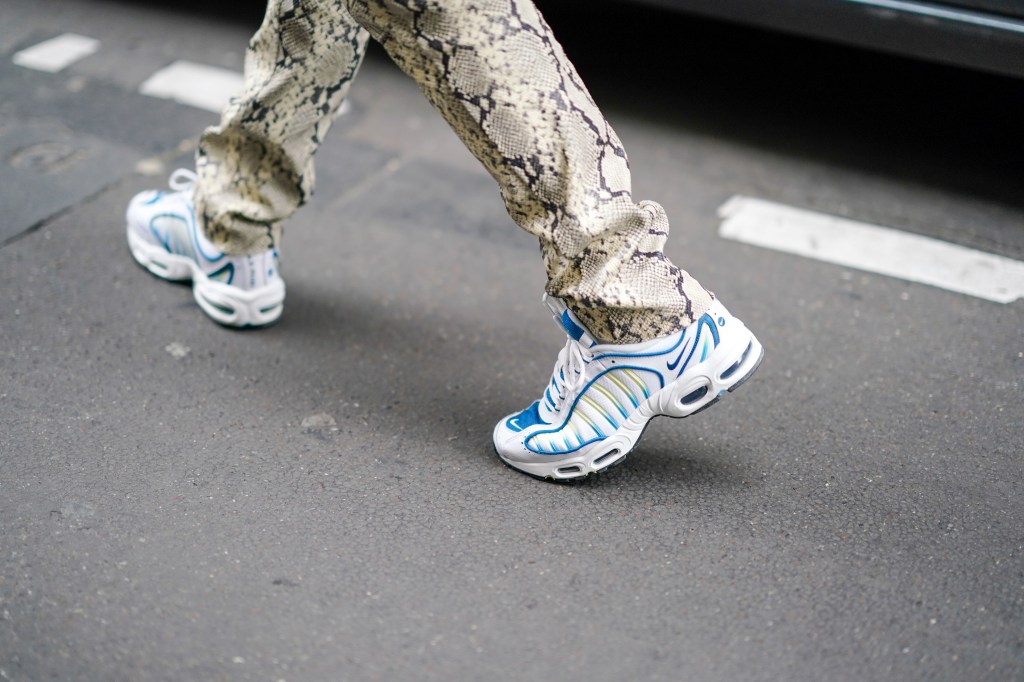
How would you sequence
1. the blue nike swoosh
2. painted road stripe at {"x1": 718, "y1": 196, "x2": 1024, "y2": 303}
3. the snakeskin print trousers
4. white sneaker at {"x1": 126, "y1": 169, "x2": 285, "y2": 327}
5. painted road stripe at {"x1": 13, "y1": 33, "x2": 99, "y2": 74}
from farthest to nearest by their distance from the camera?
painted road stripe at {"x1": 13, "y1": 33, "x2": 99, "y2": 74}
painted road stripe at {"x1": 718, "y1": 196, "x2": 1024, "y2": 303}
white sneaker at {"x1": 126, "y1": 169, "x2": 285, "y2": 327}
the blue nike swoosh
the snakeskin print trousers

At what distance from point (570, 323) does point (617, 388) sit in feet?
0.43

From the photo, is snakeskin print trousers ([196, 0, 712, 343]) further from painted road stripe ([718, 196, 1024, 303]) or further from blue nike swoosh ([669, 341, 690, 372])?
painted road stripe ([718, 196, 1024, 303])

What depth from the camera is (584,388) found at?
5.30 feet

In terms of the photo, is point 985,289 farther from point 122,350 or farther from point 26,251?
point 26,251

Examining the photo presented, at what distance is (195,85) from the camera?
10.5 ft

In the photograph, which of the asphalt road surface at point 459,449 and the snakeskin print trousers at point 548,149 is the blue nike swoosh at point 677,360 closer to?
the snakeskin print trousers at point 548,149

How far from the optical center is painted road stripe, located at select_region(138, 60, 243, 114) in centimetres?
309

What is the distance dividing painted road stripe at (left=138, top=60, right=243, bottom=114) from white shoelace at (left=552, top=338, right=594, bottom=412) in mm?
1857

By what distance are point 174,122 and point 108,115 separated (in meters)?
0.20

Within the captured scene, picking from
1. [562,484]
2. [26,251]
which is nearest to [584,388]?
[562,484]
